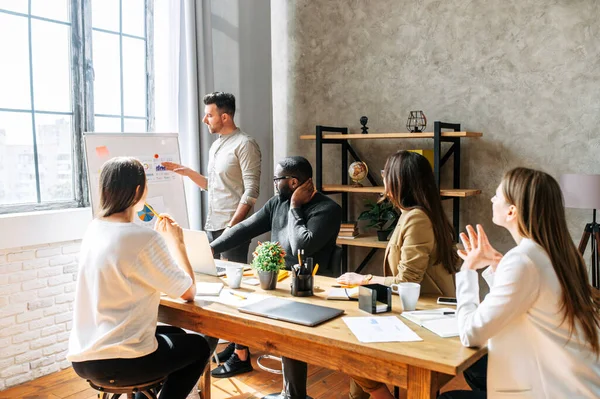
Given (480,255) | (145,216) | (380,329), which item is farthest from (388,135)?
(380,329)

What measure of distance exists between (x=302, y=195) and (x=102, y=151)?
4.14ft

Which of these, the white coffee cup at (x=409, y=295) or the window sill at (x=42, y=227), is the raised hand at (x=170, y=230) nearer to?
the white coffee cup at (x=409, y=295)

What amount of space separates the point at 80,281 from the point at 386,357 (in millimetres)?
1147

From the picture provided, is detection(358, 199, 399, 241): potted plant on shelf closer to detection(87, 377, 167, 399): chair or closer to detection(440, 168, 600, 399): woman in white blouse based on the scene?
detection(87, 377, 167, 399): chair

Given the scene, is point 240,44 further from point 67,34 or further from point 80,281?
point 80,281

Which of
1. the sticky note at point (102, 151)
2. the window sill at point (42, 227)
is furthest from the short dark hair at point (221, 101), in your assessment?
the window sill at point (42, 227)

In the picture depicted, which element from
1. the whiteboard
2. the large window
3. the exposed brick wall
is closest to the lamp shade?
the whiteboard

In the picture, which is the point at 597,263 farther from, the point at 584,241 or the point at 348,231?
the point at 348,231

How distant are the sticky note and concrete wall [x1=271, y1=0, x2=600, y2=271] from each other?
1.69 metres

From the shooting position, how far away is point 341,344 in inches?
71.6

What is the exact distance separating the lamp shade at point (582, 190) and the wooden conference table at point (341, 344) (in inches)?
56.1

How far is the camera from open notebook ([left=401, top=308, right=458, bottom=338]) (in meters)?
1.88

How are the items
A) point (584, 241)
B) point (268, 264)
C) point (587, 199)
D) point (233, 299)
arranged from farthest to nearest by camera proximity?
point (584, 241)
point (587, 199)
point (268, 264)
point (233, 299)

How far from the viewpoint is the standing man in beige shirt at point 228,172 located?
3.83 metres
